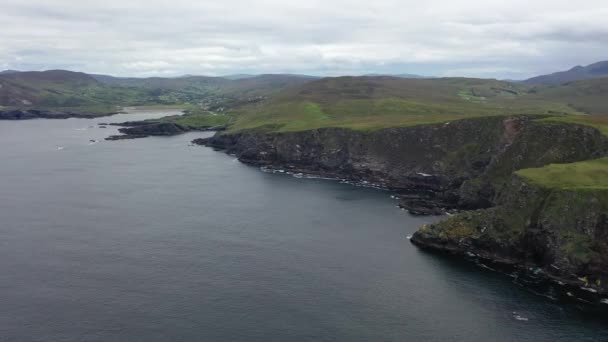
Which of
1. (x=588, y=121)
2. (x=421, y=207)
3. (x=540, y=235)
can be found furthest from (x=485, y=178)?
(x=540, y=235)

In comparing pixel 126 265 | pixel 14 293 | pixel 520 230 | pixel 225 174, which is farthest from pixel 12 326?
pixel 225 174

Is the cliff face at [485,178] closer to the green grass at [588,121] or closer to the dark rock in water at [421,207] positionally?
the dark rock in water at [421,207]

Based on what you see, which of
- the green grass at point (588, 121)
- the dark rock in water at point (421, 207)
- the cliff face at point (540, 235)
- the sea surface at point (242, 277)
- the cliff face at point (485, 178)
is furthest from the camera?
the green grass at point (588, 121)

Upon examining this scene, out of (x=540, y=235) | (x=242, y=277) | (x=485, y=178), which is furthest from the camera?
(x=485, y=178)

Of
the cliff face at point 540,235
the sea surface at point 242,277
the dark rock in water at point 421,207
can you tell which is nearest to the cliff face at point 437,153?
the dark rock in water at point 421,207

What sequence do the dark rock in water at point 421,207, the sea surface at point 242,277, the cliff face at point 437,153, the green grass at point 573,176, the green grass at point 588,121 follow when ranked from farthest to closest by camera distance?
1. the green grass at point 588,121
2. the cliff face at point 437,153
3. the dark rock in water at point 421,207
4. the green grass at point 573,176
5. the sea surface at point 242,277

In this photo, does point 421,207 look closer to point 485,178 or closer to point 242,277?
point 485,178
